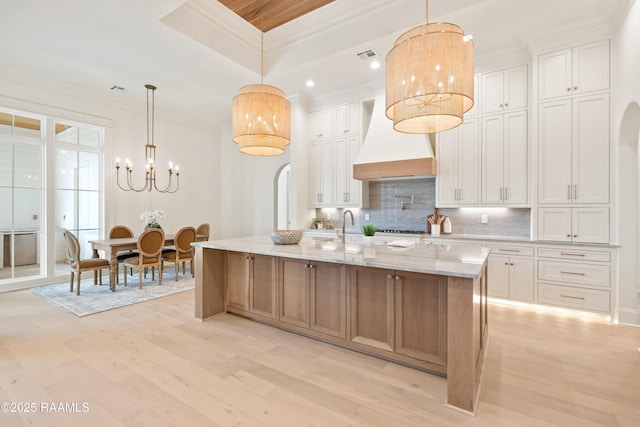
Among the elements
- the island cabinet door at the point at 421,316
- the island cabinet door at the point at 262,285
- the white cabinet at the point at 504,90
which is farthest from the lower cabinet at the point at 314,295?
the white cabinet at the point at 504,90

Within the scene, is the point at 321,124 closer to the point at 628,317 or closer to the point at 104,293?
the point at 104,293

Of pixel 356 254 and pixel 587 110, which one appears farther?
pixel 587 110

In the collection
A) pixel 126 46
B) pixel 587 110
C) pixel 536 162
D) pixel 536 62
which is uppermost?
pixel 126 46

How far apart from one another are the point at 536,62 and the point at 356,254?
3593mm

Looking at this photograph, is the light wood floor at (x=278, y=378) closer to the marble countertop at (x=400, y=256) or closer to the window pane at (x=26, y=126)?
the marble countertop at (x=400, y=256)

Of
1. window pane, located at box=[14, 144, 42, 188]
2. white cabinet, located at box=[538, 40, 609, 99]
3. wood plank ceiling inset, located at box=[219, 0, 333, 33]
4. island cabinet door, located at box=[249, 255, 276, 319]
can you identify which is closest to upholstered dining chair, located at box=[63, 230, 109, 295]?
window pane, located at box=[14, 144, 42, 188]

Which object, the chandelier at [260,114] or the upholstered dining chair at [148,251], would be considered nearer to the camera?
the chandelier at [260,114]

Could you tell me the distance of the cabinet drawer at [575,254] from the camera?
11.2 ft

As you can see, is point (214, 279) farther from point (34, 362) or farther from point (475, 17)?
point (475, 17)

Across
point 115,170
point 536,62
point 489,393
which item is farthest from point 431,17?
point 115,170

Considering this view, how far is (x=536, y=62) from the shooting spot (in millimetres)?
3824

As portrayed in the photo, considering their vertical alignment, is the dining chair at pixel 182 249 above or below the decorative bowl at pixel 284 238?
below

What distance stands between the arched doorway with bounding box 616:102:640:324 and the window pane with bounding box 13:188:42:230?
8.14m

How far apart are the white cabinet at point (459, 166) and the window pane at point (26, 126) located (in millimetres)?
6539
